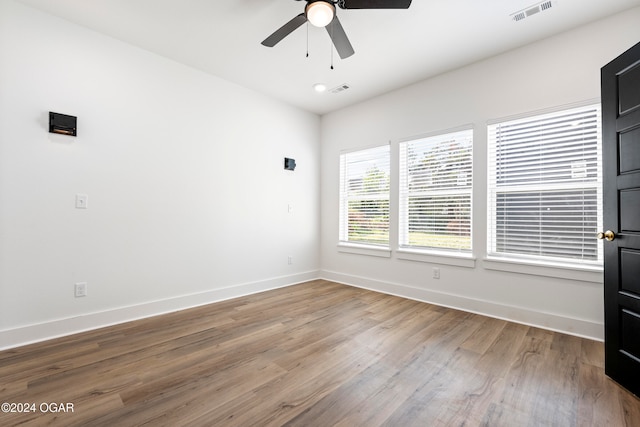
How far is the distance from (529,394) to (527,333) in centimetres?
112

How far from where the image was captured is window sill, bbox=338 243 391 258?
4.17m

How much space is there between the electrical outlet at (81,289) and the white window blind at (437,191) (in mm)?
3704

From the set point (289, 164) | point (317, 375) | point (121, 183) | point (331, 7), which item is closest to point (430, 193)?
point (289, 164)

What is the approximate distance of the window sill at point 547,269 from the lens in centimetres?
258

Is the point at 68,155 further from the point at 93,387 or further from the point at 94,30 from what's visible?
the point at 93,387

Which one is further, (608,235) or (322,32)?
(322,32)

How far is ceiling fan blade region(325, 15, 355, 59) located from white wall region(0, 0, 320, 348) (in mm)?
1998

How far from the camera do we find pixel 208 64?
134 inches

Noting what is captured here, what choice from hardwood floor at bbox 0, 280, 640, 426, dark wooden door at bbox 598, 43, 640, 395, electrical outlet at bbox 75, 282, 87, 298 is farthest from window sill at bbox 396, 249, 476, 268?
electrical outlet at bbox 75, 282, 87, 298

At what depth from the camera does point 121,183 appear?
116 inches

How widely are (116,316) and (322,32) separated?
3572mm

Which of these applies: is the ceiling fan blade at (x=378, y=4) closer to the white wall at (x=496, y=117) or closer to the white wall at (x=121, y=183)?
the white wall at (x=496, y=117)

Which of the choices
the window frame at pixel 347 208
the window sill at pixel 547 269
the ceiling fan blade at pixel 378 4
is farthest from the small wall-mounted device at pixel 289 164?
the window sill at pixel 547 269

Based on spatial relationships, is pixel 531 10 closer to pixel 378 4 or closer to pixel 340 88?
pixel 378 4
